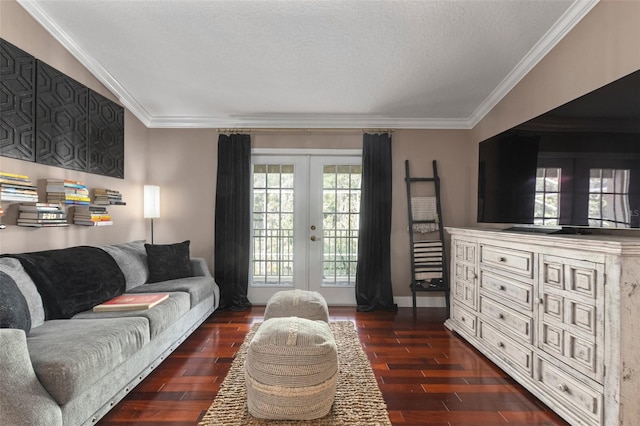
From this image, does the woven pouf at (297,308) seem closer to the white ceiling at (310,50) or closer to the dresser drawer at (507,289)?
the dresser drawer at (507,289)

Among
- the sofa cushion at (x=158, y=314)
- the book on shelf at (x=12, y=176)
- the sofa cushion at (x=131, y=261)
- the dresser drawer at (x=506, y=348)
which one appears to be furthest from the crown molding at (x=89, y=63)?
the dresser drawer at (x=506, y=348)

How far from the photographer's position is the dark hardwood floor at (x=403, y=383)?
6.64ft

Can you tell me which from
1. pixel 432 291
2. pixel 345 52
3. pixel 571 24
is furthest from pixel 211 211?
pixel 571 24

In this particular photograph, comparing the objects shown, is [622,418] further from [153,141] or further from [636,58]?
[153,141]

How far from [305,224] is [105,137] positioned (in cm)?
244

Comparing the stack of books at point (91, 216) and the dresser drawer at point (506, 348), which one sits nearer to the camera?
the dresser drawer at point (506, 348)

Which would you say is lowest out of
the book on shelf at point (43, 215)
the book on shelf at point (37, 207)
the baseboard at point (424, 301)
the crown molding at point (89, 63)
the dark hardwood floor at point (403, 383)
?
the dark hardwood floor at point (403, 383)

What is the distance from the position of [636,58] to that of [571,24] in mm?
669

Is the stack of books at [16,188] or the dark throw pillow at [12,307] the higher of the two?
the stack of books at [16,188]

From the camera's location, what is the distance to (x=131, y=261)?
3311 millimetres

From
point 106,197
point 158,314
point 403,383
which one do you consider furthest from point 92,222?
point 403,383

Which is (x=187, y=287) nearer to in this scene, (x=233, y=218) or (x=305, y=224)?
(x=233, y=218)

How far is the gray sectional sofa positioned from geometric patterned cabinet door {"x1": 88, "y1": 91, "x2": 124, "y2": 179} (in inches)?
34.7

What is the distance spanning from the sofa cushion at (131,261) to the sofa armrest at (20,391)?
67.8 inches
